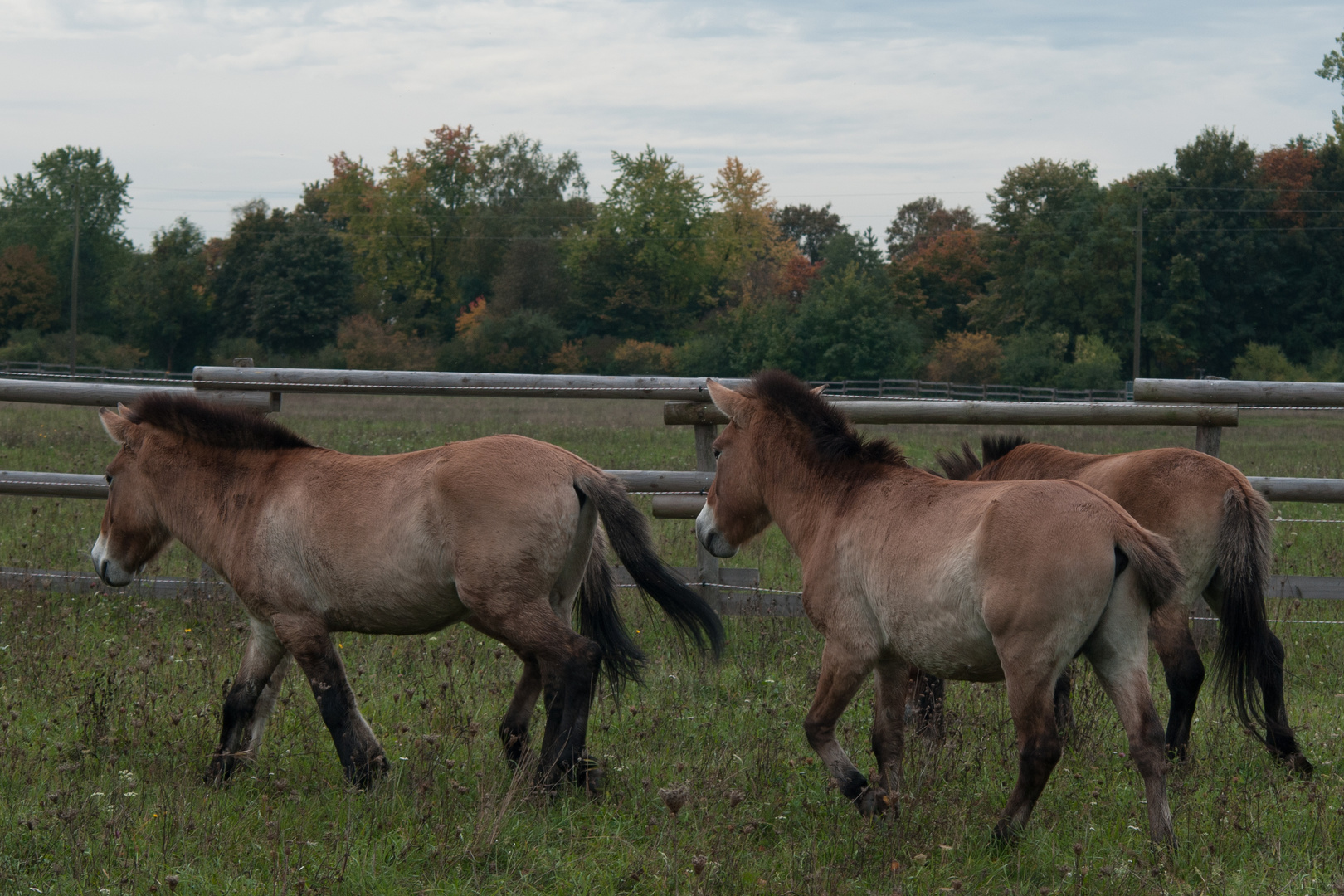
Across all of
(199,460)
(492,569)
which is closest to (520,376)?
(199,460)

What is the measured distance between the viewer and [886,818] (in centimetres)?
374

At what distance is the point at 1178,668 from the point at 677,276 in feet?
176

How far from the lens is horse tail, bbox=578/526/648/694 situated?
4.62m

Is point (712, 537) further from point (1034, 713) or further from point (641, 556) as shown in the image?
point (1034, 713)

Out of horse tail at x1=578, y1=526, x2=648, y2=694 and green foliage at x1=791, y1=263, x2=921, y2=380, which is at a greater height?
green foliage at x1=791, y1=263, x2=921, y2=380

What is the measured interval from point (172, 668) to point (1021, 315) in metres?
46.2

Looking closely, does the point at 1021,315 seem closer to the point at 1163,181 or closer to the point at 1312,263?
the point at 1163,181

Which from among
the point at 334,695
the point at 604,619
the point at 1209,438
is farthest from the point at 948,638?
the point at 1209,438

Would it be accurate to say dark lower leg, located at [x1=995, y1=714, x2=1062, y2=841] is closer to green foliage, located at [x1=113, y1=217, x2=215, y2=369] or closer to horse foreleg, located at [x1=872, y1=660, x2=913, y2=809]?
horse foreleg, located at [x1=872, y1=660, x2=913, y2=809]

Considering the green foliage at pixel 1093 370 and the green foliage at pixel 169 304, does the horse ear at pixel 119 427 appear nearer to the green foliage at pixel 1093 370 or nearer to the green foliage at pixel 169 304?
the green foliage at pixel 1093 370

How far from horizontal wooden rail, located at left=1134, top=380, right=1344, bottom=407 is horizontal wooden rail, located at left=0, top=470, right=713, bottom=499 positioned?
2866mm

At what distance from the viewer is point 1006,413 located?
6.91 meters

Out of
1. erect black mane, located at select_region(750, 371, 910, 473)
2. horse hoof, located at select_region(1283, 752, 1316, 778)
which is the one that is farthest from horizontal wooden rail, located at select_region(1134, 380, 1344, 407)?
erect black mane, located at select_region(750, 371, 910, 473)

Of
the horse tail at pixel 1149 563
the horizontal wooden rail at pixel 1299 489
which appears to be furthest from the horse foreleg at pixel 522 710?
the horizontal wooden rail at pixel 1299 489
